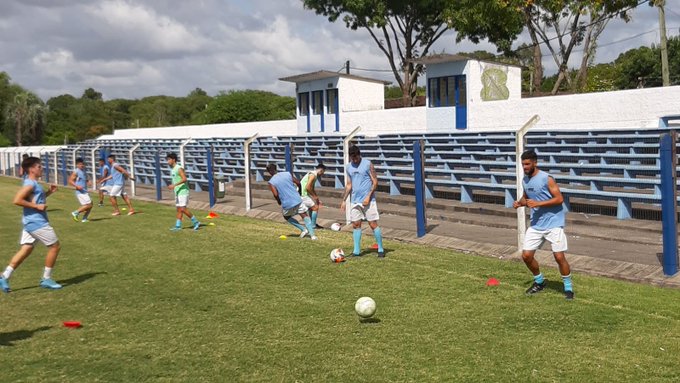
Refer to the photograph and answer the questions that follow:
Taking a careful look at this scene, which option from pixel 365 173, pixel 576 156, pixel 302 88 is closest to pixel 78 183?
pixel 365 173

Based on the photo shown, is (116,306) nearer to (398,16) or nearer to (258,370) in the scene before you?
(258,370)

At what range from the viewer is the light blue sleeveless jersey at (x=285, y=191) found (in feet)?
42.7

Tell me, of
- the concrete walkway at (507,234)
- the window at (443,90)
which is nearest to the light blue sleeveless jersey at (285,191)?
Answer: the concrete walkway at (507,234)

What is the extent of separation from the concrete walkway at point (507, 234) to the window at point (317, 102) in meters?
17.3

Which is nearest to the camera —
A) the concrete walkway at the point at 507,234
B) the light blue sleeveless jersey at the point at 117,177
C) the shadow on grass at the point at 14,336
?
the shadow on grass at the point at 14,336

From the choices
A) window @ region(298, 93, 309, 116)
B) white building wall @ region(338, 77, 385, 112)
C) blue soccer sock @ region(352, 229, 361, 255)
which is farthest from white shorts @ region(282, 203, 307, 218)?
window @ region(298, 93, 309, 116)

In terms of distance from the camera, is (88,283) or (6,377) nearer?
(6,377)

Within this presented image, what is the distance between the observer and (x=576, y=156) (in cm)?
1481

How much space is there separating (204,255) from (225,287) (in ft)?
9.08

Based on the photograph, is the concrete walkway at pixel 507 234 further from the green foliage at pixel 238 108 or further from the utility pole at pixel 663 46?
the green foliage at pixel 238 108

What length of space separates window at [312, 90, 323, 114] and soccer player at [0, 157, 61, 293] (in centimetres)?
2666

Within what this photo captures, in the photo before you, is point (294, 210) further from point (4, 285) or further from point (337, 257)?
point (4, 285)

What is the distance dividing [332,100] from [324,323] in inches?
1119

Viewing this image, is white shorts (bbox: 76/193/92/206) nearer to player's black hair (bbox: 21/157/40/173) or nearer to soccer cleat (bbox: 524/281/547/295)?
player's black hair (bbox: 21/157/40/173)
